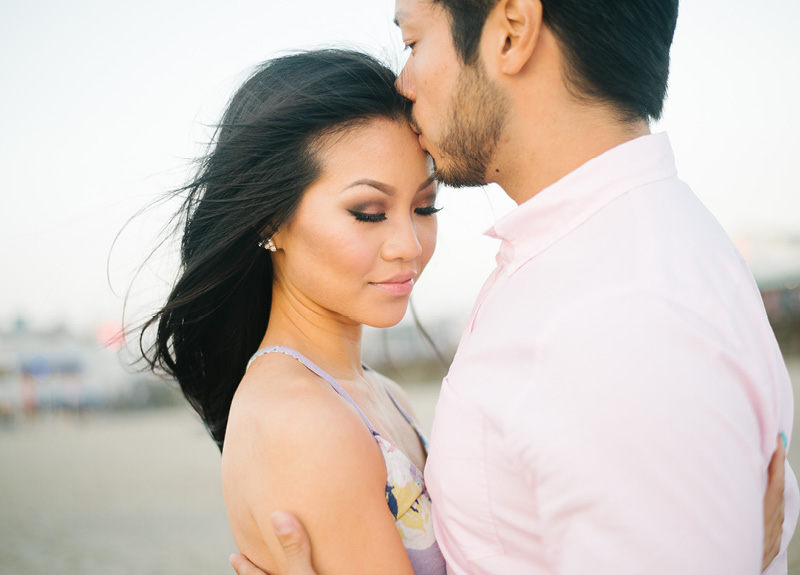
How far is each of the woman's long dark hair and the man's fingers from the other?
107 centimetres

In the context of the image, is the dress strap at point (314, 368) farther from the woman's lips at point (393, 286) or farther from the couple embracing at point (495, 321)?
the woman's lips at point (393, 286)

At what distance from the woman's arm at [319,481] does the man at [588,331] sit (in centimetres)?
11

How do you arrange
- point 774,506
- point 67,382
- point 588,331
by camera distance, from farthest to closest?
point 67,382 < point 774,506 < point 588,331

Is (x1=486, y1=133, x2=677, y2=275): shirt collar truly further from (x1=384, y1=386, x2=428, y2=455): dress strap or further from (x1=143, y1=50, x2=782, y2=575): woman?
(x1=384, y1=386, x2=428, y2=455): dress strap

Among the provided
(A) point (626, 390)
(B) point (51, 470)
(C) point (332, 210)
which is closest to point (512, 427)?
(A) point (626, 390)

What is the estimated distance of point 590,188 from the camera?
1818 mm

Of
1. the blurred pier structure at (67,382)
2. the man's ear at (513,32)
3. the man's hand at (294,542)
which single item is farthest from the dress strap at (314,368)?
the blurred pier structure at (67,382)

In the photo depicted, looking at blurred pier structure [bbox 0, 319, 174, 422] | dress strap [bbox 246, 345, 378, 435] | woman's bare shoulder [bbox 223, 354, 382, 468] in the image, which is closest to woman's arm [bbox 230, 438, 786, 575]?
woman's bare shoulder [bbox 223, 354, 382, 468]

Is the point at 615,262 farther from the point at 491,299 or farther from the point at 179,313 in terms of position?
the point at 179,313

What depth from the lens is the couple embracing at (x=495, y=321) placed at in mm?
1401

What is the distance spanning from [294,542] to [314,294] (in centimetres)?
94

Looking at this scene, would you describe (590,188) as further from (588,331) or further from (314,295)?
(314,295)

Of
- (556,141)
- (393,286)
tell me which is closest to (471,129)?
(556,141)

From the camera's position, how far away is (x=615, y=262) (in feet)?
5.22
